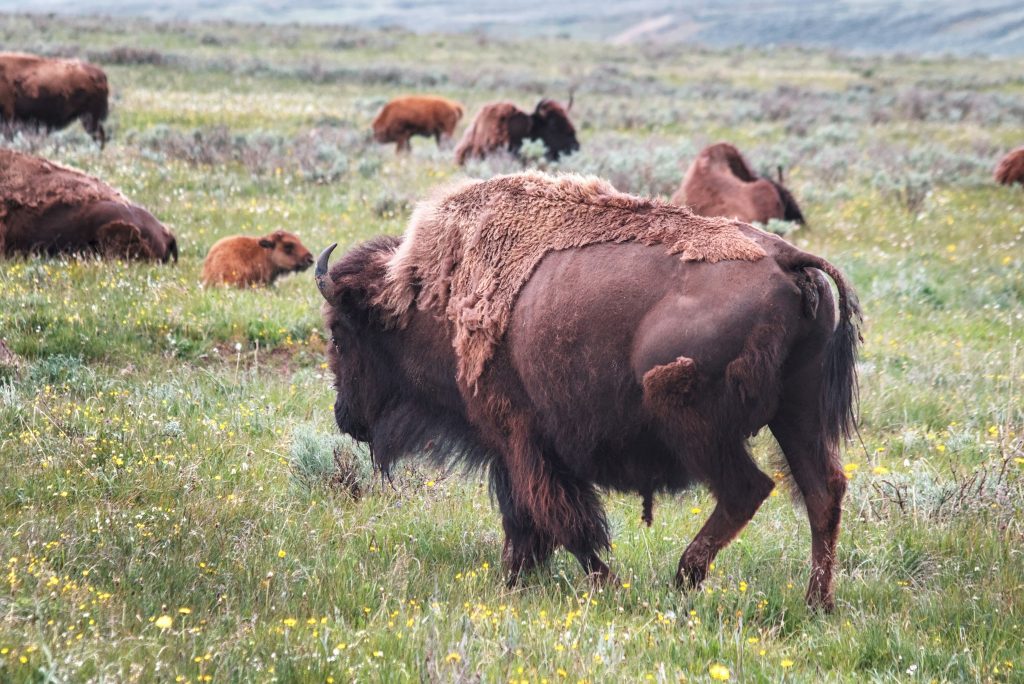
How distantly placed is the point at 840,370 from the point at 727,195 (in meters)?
8.60

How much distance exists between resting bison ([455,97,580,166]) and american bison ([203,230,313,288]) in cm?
861

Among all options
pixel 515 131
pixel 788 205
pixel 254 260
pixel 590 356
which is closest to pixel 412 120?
pixel 515 131

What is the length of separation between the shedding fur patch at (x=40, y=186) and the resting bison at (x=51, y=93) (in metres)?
6.83

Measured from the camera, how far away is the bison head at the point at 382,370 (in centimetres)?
506

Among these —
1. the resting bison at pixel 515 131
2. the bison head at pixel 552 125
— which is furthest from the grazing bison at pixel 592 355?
A: the bison head at pixel 552 125

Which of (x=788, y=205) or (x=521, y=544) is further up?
(x=521, y=544)

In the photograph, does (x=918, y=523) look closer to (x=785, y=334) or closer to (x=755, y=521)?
(x=755, y=521)

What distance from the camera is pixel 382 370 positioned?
17.3 feet

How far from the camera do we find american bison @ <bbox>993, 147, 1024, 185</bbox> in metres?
16.5

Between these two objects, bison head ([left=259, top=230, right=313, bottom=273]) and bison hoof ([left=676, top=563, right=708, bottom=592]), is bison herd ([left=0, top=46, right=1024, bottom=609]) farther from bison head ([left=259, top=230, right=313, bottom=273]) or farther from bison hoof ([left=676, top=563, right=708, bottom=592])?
bison head ([left=259, top=230, right=313, bottom=273])

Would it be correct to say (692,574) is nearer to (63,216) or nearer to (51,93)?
(63,216)

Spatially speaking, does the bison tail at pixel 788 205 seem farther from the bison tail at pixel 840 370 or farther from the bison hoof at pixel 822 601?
the bison hoof at pixel 822 601

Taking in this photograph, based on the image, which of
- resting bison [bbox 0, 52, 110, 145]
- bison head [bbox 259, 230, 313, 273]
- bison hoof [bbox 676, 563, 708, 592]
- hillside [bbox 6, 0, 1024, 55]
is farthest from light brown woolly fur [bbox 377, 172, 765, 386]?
hillside [bbox 6, 0, 1024, 55]

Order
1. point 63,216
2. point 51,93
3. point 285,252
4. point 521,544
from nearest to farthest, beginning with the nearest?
point 521,544 < point 63,216 < point 285,252 < point 51,93
